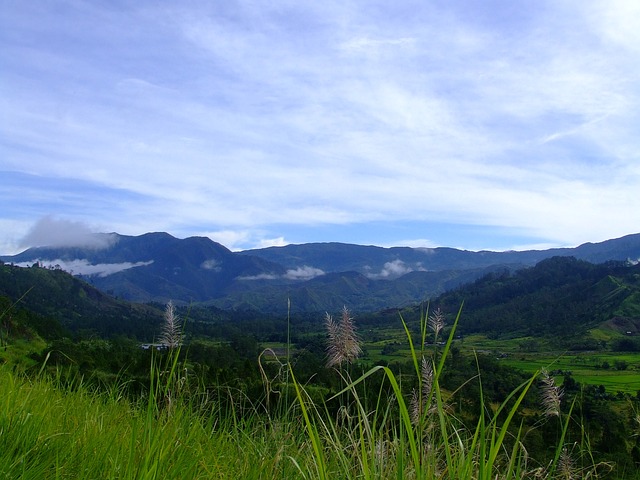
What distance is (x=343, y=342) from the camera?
3.52 m

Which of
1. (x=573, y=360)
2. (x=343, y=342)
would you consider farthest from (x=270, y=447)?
(x=573, y=360)

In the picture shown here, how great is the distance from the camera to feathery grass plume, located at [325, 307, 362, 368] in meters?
3.46

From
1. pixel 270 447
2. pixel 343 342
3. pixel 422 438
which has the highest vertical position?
pixel 343 342

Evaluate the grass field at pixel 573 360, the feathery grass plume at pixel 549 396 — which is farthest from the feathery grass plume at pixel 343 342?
the grass field at pixel 573 360

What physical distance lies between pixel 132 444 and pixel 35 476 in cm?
49

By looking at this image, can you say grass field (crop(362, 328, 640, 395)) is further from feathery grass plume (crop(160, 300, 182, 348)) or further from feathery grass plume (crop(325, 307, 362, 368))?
feathery grass plume (crop(325, 307, 362, 368))

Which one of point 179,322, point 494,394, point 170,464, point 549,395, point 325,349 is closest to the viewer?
point 170,464

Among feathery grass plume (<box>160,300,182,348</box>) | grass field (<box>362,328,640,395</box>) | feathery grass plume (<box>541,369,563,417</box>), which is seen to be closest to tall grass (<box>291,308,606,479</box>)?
feathery grass plume (<box>541,369,563,417</box>)

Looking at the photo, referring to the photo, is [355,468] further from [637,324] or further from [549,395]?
[637,324]

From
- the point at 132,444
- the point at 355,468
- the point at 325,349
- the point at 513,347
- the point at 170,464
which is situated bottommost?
the point at 513,347

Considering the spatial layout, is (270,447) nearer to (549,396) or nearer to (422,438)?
(422,438)

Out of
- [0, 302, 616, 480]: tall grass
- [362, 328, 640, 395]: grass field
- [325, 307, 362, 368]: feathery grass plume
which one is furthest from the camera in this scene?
[362, 328, 640, 395]: grass field

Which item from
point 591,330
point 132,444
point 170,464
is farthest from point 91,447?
point 591,330

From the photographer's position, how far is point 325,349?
3.70 m
